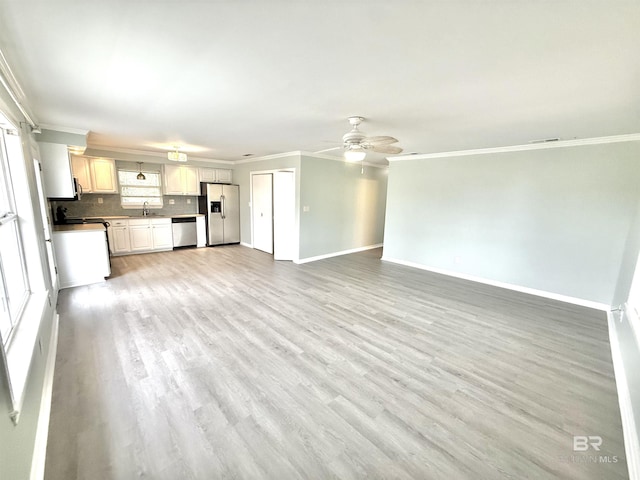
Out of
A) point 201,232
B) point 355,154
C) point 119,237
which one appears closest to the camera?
point 355,154

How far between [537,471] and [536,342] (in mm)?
1772

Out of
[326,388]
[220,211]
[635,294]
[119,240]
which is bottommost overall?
[326,388]

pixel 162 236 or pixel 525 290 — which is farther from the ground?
pixel 162 236

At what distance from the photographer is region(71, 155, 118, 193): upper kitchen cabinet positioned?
5.48 meters

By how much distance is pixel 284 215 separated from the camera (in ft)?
19.6

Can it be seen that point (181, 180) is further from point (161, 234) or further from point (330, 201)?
point (330, 201)

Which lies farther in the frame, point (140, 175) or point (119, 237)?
point (140, 175)

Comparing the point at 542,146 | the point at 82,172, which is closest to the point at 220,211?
the point at 82,172

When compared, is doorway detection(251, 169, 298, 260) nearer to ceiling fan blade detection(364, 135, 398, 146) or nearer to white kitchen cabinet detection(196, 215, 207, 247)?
white kitchen cabinet detection(196, 215, 207, 247)

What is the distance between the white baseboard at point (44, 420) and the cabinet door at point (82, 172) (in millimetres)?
4475

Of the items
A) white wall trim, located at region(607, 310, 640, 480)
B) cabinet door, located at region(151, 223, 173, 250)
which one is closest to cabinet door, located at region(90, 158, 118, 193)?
cabinet door, located at region(151, 223, 173, 250)

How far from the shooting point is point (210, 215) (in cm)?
707

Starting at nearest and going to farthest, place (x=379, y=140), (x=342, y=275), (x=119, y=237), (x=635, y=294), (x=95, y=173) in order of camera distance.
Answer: (x=635, y=294)
(x=379, y=140)
(x=342, y=275)
(x=95, y=173)
(x=119, y=237)

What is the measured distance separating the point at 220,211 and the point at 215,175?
109 cm
